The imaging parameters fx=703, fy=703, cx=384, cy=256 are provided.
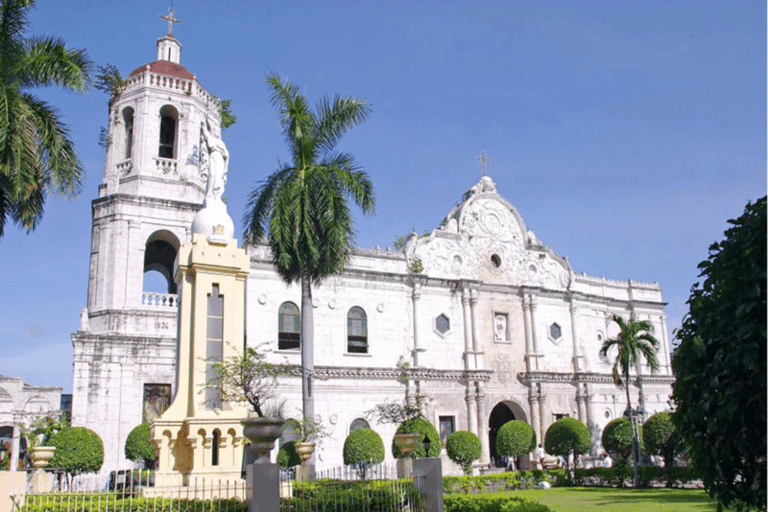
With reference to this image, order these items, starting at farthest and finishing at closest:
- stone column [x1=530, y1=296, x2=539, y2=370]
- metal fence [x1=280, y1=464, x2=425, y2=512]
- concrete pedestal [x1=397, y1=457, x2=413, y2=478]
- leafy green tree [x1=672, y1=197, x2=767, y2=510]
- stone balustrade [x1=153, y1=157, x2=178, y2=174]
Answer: stone column [x1=530, y1=296, x2=539, y2=370]
stone balustrade [x1=153, y1=157, x2=178, y2=174]
concrete pedestal [x1=397, y1=457, x2=413, y2=478]
metal fence [x1=280, y1=464, x2=425, y2=512]
leafy green tree [x1=672, y1=197, x2=767, y2=510]


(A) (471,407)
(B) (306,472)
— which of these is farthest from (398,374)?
(B) (306,472)

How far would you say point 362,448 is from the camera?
26.1 metres

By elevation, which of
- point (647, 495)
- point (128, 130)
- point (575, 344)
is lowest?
point (647, 495)

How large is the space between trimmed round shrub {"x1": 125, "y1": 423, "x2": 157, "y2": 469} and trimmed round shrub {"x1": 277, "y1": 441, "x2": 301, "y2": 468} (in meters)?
4.14

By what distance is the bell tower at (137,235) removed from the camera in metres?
24.4

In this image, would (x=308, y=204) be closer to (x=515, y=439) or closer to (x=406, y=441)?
(x=406, y=441)

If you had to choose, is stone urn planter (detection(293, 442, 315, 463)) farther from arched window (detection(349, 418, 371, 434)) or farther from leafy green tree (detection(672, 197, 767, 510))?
leafy green tree (detection(672, 197, 767, 510))

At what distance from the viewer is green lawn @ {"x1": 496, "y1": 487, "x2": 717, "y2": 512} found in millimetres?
18016

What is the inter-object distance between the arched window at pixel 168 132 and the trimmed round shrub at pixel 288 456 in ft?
40.9

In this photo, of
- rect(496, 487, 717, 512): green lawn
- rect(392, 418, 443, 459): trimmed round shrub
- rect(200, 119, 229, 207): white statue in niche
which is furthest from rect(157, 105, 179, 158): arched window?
rect(496, 487, 717, 512): green lawn

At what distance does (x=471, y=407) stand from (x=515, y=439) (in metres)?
2.91

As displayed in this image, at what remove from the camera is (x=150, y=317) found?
84.3 feet

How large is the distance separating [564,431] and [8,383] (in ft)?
79.9

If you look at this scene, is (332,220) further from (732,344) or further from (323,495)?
(732,344)
